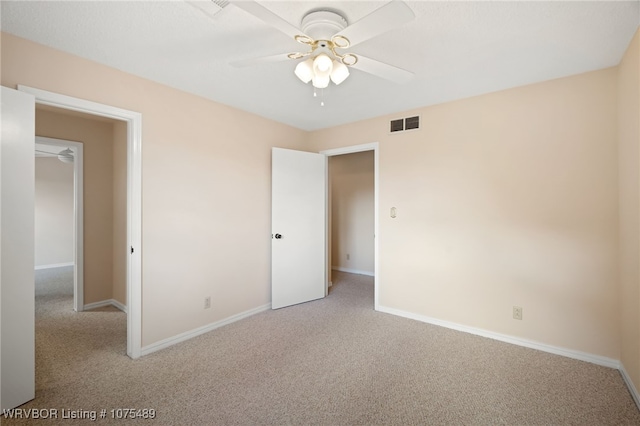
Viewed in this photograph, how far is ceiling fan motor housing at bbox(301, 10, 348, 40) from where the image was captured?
5.23 ft

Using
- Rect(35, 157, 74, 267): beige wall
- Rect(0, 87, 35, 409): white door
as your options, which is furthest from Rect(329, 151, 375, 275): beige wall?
Rect(35, 157, 74, 267): beige wall

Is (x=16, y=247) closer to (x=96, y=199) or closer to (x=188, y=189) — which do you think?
(x=188, y=189)

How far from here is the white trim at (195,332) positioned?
256 cm

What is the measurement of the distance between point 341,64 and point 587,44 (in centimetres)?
181

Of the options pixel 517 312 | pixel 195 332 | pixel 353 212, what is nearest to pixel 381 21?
pixel 517 312

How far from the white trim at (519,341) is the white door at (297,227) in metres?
1.20

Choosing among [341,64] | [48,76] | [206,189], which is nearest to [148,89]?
[48,76]

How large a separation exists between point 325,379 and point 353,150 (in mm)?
2805

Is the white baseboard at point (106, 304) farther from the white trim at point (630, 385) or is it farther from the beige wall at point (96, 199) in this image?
the white trim at point (630, 385)

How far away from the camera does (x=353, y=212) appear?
597cm

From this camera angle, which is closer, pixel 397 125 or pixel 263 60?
pixel 263 60

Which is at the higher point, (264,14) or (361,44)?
(361,44)

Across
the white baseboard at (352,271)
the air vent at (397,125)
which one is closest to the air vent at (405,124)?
the air vent at (397,125)

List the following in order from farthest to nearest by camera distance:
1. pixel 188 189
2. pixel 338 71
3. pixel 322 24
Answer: pixel 188 189 < pixel 338 71 < pixel 322 24
